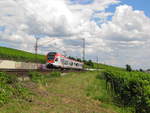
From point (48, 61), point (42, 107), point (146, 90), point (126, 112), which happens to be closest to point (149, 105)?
point (146, 90)

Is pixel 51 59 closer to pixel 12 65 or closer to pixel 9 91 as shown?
pixel 12 65

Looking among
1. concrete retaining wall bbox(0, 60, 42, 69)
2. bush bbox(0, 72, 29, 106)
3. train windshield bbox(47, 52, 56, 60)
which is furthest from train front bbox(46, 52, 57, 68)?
bush bbox(0, 72, 29, 106)

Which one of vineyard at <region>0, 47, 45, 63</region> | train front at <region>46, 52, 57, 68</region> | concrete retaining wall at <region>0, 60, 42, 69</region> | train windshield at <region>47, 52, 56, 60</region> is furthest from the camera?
vineyard at <region>0, 47, 45, 63</region>

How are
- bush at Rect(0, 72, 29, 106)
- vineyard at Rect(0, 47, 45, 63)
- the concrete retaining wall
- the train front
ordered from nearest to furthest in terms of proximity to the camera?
bush at Rect(0, 72, 29, 106)
the train front
the concrete retaining wall
vineyard at Rect(0, 47, 45, 63)

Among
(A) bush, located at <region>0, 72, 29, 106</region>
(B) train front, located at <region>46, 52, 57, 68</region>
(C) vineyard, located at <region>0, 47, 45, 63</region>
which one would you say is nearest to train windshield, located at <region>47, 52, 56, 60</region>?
(B) train front, located at <region>46, 52, 57, 68</region>

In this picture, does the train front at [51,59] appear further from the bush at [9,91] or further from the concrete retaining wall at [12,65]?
the bush at [9,91]

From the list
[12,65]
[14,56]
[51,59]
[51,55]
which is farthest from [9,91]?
[14,56]

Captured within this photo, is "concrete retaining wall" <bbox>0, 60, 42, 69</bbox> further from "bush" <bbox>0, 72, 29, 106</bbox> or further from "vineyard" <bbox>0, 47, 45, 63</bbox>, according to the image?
"bush" <bbox>0, 72, 29, 106</bbox>

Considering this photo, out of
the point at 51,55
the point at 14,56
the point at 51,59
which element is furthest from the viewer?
the point at 14,56

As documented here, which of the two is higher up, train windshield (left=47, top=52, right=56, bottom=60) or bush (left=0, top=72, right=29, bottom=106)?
train windshield (left=47, top=52, right=56, bottom=60)

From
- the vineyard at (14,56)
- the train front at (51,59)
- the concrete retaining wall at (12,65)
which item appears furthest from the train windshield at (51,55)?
the vineyard at (14,56)

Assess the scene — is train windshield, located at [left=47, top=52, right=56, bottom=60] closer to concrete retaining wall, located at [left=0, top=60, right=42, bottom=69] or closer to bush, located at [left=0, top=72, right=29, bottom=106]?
concrete retaining wall, located at [left=0, top=60, right=42, bottom=69]

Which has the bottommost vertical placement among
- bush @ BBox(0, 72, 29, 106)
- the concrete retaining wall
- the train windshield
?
bush @ BBox(0, 72, 29, 106)

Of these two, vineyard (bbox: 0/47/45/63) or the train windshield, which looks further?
vineyard (bbox: 0/47/45/63)
